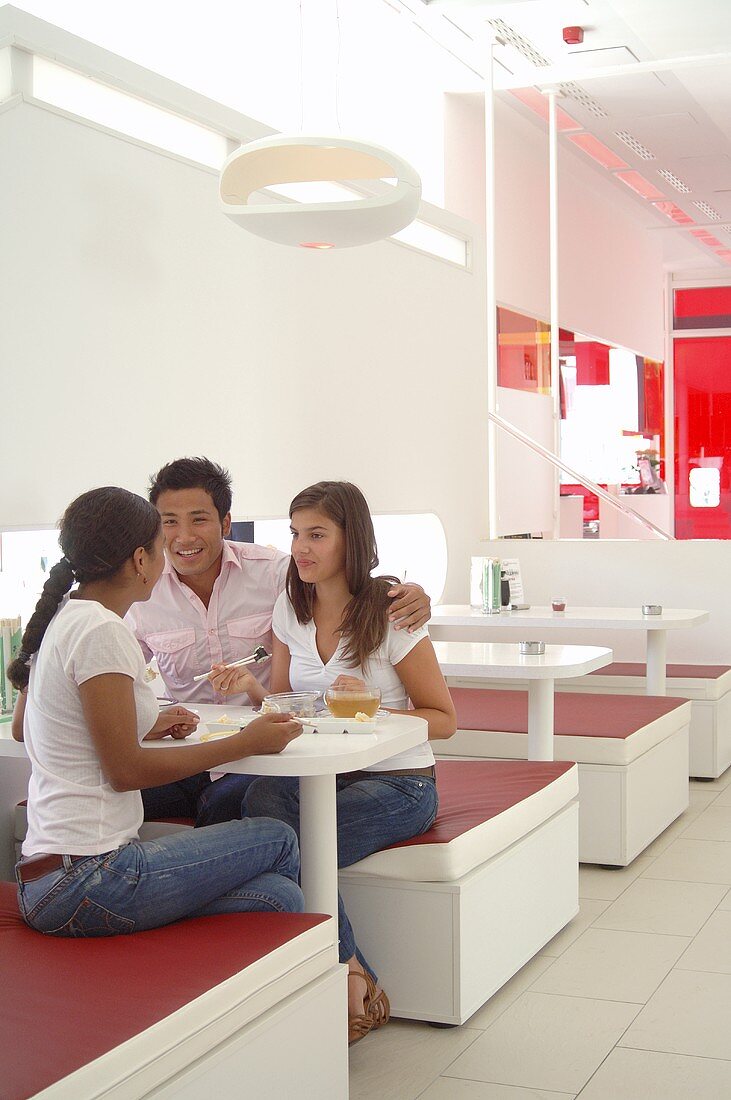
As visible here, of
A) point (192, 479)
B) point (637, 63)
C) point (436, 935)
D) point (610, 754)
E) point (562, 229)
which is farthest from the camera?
point (562, 229)

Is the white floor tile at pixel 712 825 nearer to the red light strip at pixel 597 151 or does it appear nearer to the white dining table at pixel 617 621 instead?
the white dining table at pixel 617 621

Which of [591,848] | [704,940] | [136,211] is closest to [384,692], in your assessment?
[704,940]

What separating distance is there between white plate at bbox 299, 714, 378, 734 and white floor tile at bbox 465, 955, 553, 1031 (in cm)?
78

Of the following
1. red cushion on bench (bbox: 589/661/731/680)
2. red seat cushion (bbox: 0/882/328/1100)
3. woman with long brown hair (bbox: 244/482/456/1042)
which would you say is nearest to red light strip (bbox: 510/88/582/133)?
red cushion on bench (bbox: 589/661/731/680)

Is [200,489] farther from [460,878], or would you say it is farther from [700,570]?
[700,570]

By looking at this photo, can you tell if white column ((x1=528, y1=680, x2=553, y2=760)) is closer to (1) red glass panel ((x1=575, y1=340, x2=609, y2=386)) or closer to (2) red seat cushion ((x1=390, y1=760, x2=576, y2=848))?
(2) red seat cushion ((x1=390, y1=760, x2=576, y2=848))

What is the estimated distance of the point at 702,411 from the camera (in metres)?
13.7

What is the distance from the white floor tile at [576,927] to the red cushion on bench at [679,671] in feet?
5.90

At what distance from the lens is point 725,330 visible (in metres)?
13.5

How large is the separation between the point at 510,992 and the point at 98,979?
1.36m

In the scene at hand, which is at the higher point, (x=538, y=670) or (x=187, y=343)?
(x=187, y=343)

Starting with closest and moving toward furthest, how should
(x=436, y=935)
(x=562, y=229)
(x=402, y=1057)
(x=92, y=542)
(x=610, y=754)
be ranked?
1. (x=92, y=542)
2. (x=402, y=1057)
3. (x=436, y=935)
4. (x=610, y=754)
5. (x=562, y=229)

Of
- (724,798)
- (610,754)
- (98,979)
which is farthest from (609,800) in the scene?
(98,979)

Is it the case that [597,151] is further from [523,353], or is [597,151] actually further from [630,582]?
[630,582]
